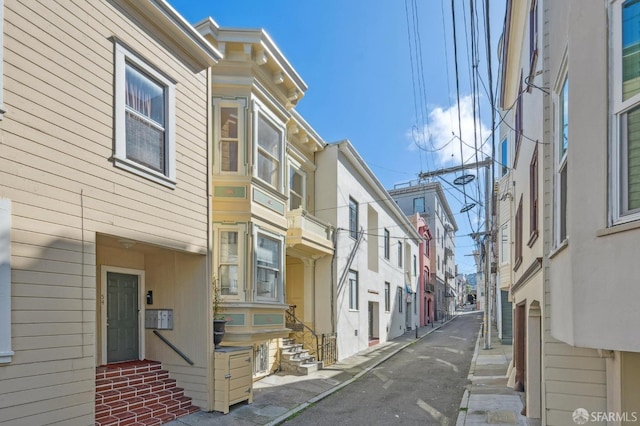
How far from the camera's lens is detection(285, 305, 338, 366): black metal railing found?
14.1m

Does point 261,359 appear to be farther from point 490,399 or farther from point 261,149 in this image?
point 490,399

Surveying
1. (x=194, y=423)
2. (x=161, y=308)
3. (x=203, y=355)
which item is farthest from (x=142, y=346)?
(x=194, y=423)

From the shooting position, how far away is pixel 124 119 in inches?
276

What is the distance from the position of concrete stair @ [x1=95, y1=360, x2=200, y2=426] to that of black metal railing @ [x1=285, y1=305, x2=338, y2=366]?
5998mm

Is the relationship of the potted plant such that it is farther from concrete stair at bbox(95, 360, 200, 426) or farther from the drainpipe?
the drainpipe

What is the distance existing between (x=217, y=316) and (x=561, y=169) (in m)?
7.28

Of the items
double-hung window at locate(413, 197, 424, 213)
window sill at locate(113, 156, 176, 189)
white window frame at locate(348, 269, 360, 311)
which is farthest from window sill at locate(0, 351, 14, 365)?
double-hung window at locate(413, 197, 424, 213)

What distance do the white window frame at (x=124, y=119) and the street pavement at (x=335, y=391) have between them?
4342 millimetres

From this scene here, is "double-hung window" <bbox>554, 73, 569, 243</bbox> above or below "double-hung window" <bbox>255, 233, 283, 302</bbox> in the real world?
above

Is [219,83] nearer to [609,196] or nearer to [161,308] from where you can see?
[161,308]

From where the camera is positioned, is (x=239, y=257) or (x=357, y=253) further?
(x=357, y=253)

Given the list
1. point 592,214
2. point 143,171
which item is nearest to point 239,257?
point 143,171

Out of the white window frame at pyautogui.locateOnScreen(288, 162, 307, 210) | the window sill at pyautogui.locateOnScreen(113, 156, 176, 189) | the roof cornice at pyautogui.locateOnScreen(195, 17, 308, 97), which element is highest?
the roof cornice at pyautogui.locateOnScreen(195, 17, 308, 97)

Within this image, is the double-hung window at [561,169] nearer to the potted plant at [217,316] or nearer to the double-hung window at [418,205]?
the potted plant at [217,316]
